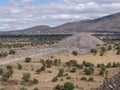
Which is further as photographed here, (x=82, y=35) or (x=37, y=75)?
(x=82, y=35)

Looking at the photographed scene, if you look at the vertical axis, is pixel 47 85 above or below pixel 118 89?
below

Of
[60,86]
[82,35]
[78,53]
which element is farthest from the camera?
[82,35]

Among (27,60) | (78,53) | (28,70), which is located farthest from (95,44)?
(28,70)

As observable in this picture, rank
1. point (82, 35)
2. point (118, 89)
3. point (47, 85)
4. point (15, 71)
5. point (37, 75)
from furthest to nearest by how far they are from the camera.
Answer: point (82, 35)
point (15, 71)
point (37, 75)
point (47, 85)
point (118, 89)

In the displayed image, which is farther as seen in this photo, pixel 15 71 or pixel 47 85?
pixel 15 71

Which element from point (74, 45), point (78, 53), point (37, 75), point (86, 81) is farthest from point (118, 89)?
point (74, 45)

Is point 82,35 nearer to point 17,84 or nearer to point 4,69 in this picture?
point 4,69

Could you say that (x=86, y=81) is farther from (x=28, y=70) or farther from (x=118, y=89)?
(x=118, y=89)

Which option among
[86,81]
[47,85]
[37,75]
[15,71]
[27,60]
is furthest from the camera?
[27,60]

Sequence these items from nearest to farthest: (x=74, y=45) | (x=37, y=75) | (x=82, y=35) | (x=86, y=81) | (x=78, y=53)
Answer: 1. (x=86, y=81)
2. (x=37, y=75)
3. (x=78, y=53)
4. (x=74, y=45)
5. (x=82, y=35)
